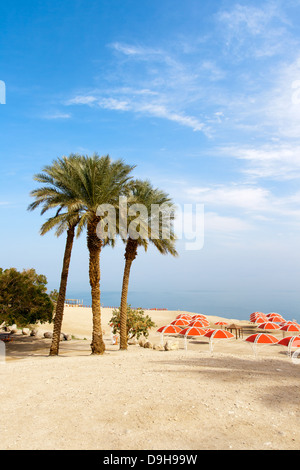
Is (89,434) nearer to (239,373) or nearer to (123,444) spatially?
(123,444)

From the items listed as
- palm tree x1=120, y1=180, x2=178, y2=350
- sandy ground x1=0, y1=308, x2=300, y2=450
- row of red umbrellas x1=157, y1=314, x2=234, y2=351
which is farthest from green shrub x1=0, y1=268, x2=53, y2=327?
sandy ground x1=0, y1=308, x2=300, y2=450

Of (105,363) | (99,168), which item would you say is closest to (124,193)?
(99,168)

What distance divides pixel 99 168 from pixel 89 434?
15.8m

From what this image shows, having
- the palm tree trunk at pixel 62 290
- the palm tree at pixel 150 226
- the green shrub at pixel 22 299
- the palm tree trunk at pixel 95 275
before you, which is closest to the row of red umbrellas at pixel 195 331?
the palm tree at pixel 150 226

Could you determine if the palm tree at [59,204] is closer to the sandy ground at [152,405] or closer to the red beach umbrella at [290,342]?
the sandy ground at [152,405]

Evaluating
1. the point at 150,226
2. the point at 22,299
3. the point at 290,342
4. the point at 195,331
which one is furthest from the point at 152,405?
the point at 22,299

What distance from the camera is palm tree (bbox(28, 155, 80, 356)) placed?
2112 centimetres

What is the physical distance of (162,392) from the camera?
1020cm

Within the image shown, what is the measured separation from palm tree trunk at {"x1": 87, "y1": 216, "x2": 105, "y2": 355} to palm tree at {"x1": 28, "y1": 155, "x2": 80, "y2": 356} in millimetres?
1357

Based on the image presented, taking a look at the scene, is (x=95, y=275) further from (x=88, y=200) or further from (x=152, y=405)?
(x=152, y=405)

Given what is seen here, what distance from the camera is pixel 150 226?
2505cm

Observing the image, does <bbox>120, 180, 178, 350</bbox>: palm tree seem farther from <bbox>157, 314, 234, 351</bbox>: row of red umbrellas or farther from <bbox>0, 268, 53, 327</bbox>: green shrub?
<bbox>0, 268, 53, 327</bbox>: green shrub

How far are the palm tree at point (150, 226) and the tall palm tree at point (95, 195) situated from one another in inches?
135

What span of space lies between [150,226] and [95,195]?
18.4ft
